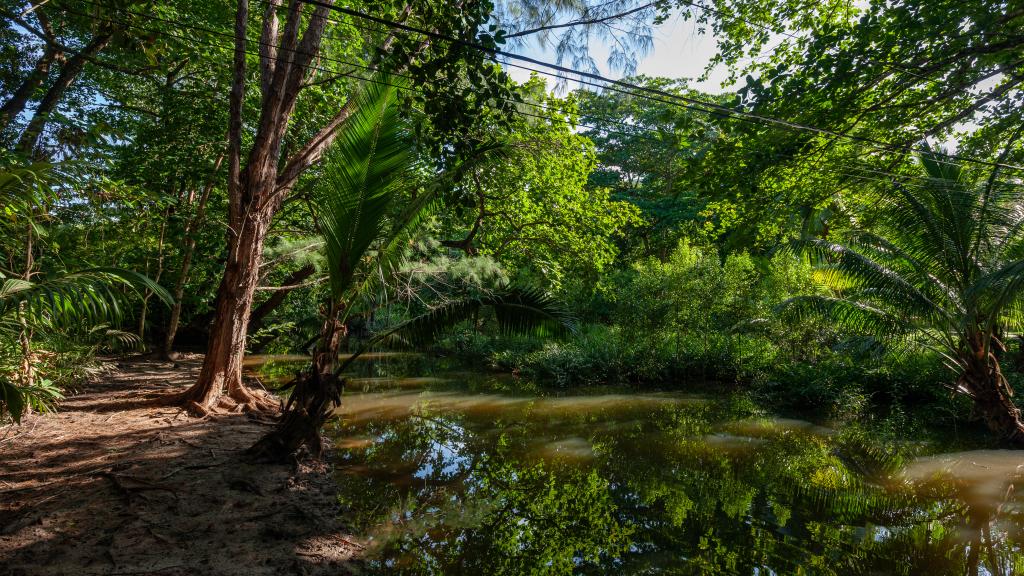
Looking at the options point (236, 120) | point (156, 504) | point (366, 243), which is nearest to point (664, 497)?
point (366, 243)

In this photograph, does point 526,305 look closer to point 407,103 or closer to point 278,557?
point 407,103

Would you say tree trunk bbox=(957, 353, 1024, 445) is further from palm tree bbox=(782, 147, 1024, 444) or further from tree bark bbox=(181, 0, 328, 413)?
tree bark bbox=(181, 0, 328, 413)

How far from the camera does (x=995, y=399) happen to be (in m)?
7.30

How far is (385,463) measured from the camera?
595 cm

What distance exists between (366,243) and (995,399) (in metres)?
9.09

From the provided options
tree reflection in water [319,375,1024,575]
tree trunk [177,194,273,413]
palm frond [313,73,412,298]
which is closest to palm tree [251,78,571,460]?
palm frond [313,73,412,298]

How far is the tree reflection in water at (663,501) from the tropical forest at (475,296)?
0.05 metres

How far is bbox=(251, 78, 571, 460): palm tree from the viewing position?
443 centimetres

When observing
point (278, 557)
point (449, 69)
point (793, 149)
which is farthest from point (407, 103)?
point (793, 149)

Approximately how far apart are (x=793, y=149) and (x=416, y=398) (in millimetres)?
8413

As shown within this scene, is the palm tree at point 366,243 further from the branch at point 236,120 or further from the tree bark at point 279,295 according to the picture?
the tree bark at point 279,295

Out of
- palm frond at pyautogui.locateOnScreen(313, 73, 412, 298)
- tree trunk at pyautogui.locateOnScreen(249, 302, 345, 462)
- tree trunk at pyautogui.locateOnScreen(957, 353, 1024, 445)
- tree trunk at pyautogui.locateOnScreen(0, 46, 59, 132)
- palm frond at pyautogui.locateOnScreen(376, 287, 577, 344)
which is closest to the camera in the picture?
palm frond at pyautogui.locateOnScreen(313, 73, 412, 298)

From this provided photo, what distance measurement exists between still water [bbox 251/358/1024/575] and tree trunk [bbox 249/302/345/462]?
26.1 inches

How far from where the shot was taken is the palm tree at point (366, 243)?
14.5 feet
